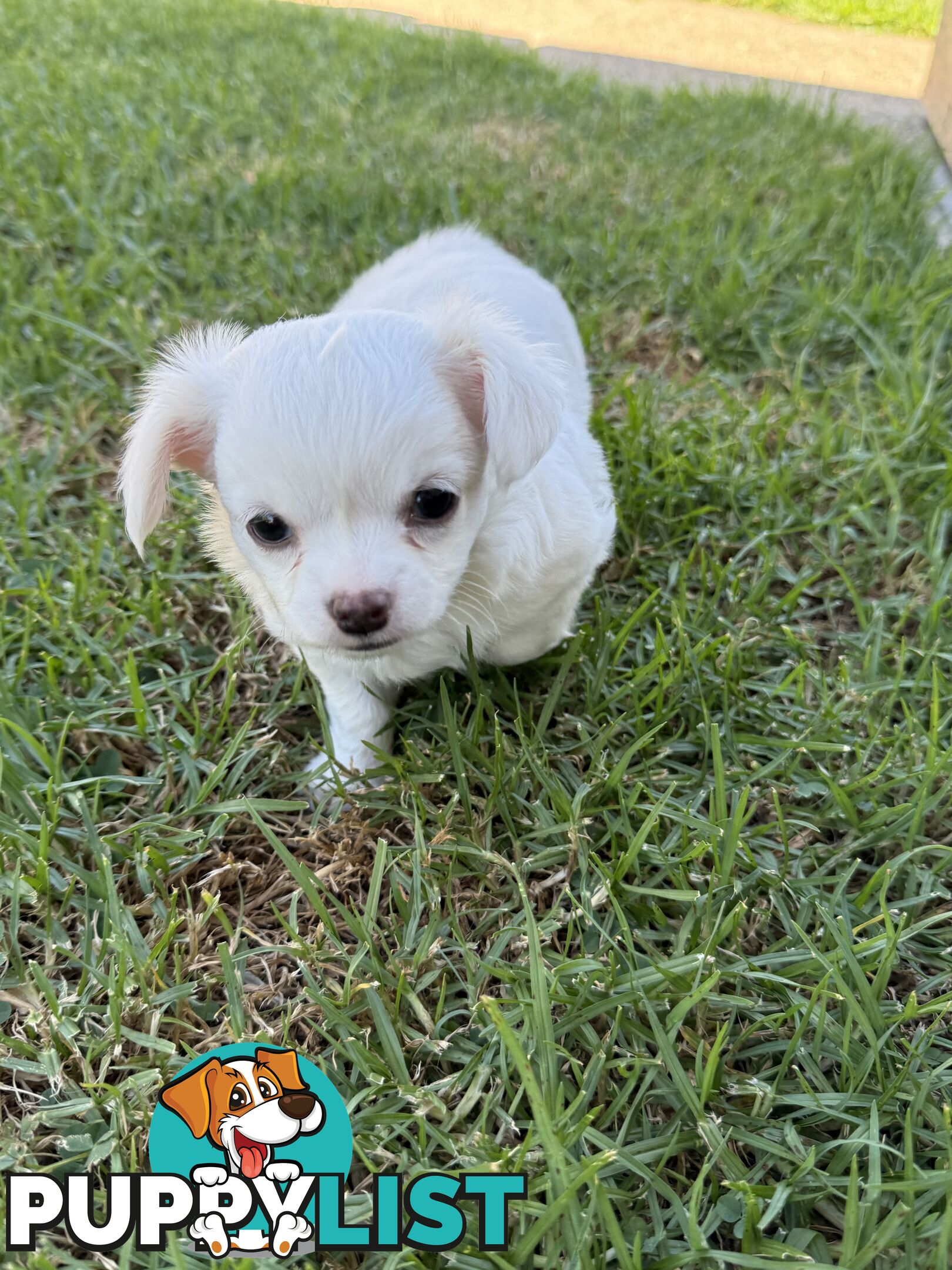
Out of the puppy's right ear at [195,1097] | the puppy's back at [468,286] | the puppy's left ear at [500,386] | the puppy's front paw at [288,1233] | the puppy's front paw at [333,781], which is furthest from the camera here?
the puppy's back at [468,286]

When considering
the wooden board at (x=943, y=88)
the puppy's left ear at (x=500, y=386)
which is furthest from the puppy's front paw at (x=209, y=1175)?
the wooden board at (x=943, y=88)

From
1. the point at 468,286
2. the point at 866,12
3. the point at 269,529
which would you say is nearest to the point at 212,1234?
the point at 269,529

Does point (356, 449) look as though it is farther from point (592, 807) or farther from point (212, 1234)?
point (212, 1234)

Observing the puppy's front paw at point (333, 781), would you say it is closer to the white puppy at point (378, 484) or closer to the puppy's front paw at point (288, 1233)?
the white puppy at point (378, 484)

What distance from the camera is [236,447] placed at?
4.98 ft

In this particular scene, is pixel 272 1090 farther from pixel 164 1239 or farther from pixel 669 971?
pixel 669 971

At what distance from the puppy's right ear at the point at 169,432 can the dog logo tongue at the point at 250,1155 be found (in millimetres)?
1066

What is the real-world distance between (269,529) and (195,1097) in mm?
974

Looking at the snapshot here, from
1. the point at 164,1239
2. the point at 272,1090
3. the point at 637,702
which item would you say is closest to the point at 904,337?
the point at 637,702

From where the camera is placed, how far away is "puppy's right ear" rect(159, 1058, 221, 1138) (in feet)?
4.52

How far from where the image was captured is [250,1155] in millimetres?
1328

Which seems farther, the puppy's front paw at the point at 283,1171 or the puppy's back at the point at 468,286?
the puppy's back at the point at 468,286

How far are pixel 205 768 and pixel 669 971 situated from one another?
114cm

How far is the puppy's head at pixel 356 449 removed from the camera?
1.43m
